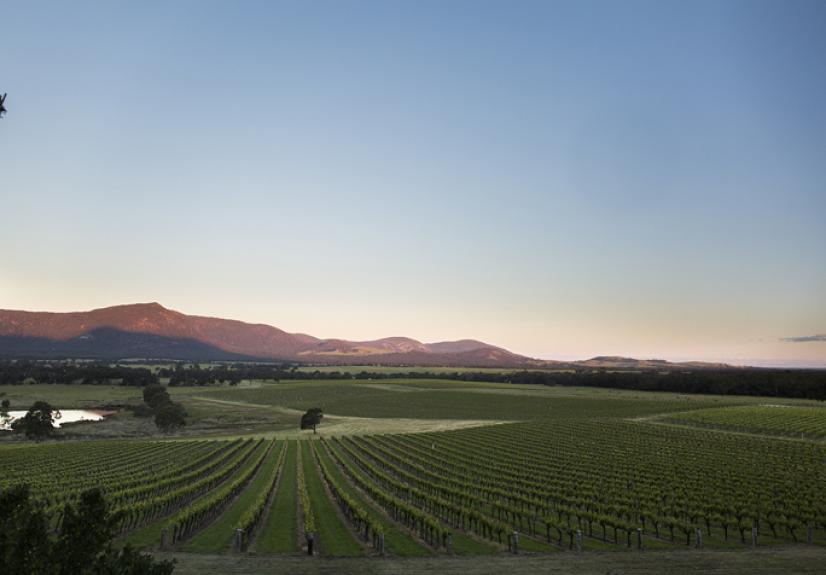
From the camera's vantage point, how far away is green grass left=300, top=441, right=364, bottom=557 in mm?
27000

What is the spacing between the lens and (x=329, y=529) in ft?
102

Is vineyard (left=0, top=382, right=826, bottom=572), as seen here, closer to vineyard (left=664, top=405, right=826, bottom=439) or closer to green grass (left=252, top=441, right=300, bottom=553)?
green grass (left=252, top=441, right=300, bottom=553)

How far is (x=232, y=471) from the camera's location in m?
51.6

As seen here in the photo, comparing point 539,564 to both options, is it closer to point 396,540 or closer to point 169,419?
point 396,540

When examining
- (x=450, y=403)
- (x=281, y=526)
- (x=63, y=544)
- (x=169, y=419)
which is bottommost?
(x=450, y=403)

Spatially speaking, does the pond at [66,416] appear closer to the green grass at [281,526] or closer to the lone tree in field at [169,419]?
the lone tree in field at [169,419]

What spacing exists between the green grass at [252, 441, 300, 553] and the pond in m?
81.8

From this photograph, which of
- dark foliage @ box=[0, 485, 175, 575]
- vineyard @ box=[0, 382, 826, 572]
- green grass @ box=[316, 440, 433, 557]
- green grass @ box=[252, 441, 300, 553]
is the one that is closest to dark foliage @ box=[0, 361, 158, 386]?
vineyard @ box=[0, 382, 826, 572]

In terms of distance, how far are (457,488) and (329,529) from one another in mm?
14885

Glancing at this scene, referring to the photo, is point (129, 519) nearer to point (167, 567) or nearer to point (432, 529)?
point (432, 529)

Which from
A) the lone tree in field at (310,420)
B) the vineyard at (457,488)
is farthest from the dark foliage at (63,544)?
the lone tree in field at (310,420)

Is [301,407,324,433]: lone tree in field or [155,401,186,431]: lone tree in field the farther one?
[301,407,324,433]: lone tree in field

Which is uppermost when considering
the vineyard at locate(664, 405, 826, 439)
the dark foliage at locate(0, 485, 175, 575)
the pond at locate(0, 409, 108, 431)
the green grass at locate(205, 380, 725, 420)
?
the dark foliage at locate(0, 485, 175, 575)

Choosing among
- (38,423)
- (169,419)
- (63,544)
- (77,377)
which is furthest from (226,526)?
(77,377)
